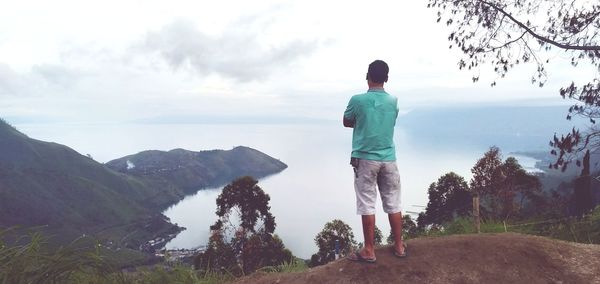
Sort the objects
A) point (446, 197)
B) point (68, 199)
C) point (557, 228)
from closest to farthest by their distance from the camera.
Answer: point (557, 228) < point (446, 197) < point (68, 199)

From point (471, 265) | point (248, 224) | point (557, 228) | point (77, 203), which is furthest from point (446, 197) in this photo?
point (77, 203)

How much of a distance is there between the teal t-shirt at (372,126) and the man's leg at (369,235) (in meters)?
0.78

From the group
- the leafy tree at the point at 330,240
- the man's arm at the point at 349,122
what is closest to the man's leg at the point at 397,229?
the man's arm at the point at 349,122

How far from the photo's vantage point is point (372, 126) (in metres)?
5.61

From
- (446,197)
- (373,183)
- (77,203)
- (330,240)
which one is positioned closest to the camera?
(373,183)

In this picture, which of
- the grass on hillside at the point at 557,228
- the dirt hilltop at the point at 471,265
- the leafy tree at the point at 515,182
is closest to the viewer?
the dirt hilltop at the point at 471,265

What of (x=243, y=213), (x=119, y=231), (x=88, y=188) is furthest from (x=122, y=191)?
(x=243, y=213)

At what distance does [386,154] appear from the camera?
5.67m

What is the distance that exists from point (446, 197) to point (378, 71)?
3954 cm

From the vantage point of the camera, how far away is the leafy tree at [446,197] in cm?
4119

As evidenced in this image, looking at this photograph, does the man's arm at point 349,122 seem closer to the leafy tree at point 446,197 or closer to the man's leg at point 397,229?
the man's leg at point 397,229

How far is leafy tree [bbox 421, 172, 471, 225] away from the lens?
41188 mm

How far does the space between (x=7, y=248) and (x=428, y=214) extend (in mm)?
40756

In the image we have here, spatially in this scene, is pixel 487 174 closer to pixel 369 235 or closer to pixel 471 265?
pixel 471 265
